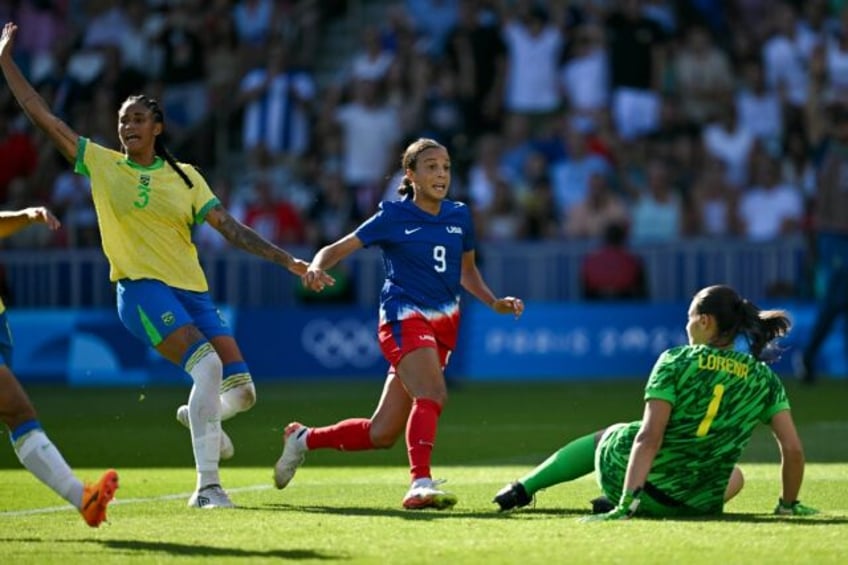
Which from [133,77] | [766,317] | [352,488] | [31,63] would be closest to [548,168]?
[133,77]

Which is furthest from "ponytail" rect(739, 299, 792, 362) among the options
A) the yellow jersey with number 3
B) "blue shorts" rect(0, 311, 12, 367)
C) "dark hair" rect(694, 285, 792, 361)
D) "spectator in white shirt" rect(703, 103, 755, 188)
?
"spectator in white shirt" rect(703, 103, 755, 188)

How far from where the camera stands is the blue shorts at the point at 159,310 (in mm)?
10641

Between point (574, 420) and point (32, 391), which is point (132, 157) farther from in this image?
point (32, 391)

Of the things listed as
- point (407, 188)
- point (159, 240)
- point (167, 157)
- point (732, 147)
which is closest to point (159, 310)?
point (159, 240)

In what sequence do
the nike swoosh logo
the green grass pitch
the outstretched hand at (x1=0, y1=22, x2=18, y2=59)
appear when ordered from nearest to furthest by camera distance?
the green grass pitch
the nike swoosh logo
the outstretched hand at (x1=0, y1=22, x2=18, y2=59)

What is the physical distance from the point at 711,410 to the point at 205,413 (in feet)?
9.65

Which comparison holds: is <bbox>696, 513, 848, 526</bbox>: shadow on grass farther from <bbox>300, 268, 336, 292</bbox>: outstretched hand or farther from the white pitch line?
the white pitch line

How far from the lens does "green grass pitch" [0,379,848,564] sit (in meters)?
8.27

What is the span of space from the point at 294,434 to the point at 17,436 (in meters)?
2.34

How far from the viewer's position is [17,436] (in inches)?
362

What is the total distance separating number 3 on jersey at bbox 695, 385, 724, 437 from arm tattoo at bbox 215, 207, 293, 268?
8.78ft

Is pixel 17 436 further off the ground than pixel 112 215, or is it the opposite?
pixel 112 215

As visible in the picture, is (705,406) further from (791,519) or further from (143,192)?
(143,192)

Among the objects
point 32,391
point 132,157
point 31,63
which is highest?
point 31,63
